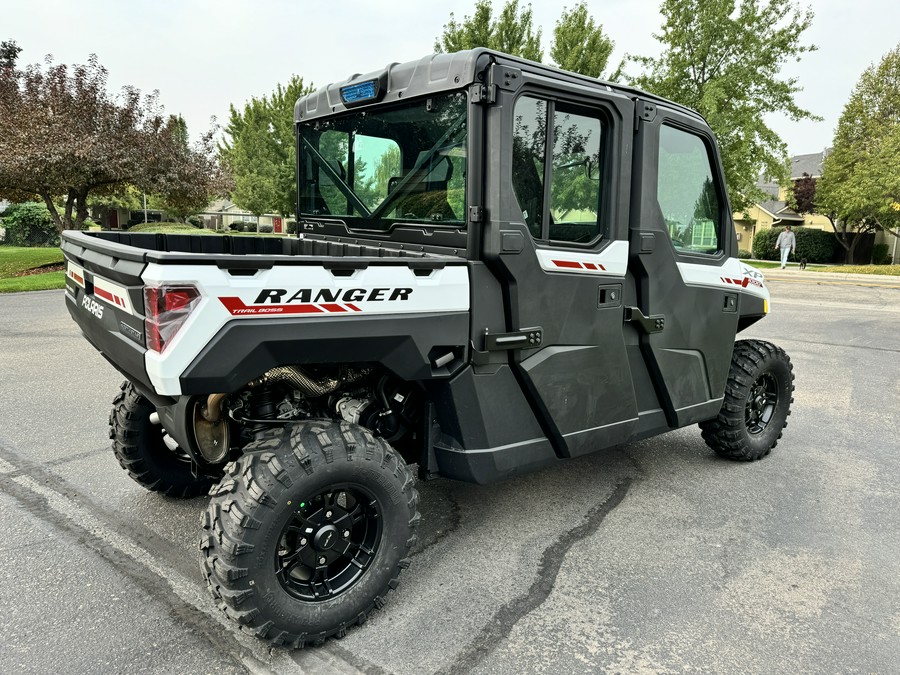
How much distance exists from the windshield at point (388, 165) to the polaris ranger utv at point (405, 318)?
0.01m

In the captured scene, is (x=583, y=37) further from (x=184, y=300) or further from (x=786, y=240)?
(x=184, y=300)

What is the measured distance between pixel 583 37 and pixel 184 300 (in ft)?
A: 57.2

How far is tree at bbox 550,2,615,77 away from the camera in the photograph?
54.9ft

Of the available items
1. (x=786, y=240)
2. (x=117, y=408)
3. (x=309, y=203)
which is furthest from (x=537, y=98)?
(x=786, y=240)

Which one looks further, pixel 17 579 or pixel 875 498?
pixel 875 498

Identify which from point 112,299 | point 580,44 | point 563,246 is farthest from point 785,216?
point 112,299

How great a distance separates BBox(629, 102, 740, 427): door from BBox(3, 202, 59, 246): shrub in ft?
78.5

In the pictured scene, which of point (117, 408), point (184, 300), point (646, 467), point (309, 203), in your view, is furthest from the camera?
point (646, 467)

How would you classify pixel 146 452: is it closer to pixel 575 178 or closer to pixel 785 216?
pixel 575 178

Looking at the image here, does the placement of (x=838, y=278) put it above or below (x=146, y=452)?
above

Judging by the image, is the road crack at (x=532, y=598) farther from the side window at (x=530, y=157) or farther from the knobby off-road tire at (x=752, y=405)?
the side window at (x=530, y=157)

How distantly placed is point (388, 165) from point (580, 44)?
1562 cm

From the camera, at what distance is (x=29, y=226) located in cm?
2227

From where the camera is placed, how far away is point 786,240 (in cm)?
2325
